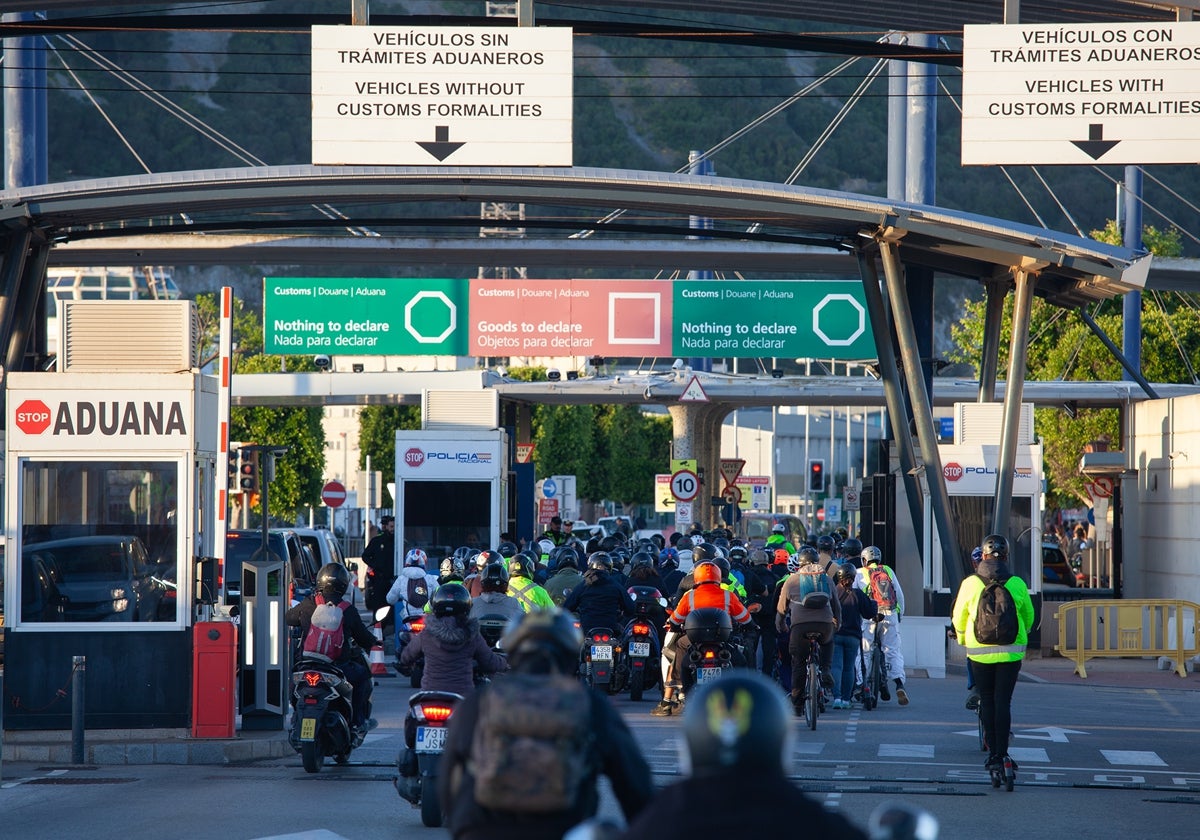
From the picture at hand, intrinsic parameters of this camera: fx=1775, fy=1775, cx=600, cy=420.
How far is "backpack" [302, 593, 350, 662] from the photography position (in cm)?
1270

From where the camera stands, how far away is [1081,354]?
2012 inches

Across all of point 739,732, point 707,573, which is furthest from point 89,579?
point 739,732

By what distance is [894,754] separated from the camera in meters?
14.5

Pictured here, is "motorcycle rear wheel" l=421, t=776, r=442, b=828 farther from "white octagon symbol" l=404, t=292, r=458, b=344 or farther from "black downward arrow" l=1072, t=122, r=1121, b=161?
Result: "white octagon symbol" l=404, t=292, r=458, b=344

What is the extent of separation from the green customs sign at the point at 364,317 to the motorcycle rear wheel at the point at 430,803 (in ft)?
73.0

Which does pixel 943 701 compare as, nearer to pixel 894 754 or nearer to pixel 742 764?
pixel 894 754

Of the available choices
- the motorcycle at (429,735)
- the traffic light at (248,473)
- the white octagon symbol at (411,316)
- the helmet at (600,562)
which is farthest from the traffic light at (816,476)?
the motorcycle at (429,735)

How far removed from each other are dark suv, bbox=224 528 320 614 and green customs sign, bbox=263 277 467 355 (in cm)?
814

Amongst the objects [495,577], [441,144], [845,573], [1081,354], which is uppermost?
[441,144]

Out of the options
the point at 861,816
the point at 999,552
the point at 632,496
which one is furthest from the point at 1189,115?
the point at 632,496

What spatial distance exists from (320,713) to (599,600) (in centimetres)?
666

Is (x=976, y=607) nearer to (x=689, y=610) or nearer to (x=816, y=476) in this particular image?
(x=689, y=610)

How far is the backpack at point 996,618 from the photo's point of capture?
40.9 ft

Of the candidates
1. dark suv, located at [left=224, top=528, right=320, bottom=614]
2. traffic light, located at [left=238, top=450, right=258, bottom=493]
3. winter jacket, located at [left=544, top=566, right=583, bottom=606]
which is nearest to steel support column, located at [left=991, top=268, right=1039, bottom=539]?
winter jacket, located at [left=544, top=566, right=583, bottom=606]
